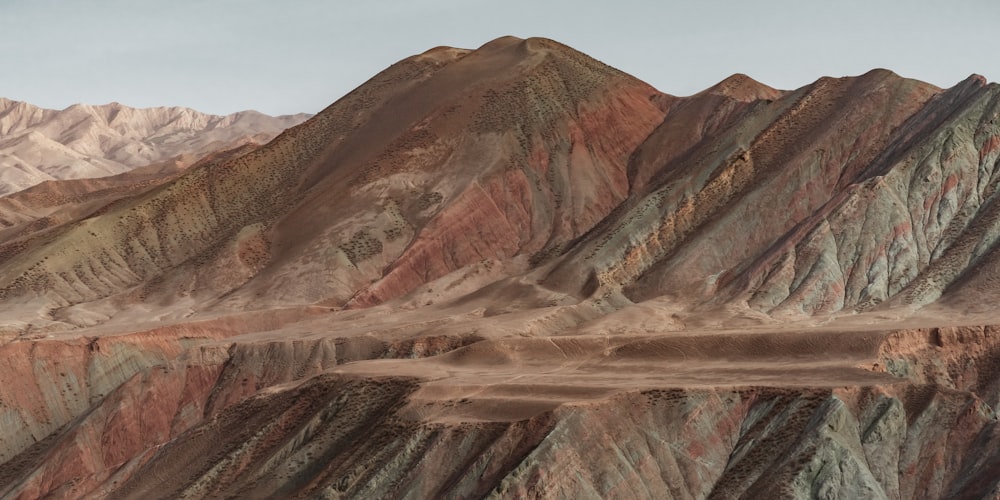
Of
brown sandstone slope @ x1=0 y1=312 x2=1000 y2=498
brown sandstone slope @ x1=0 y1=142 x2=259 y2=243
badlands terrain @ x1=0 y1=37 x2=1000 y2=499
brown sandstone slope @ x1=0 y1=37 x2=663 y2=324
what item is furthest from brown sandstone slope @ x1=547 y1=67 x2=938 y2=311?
brown sandstone slope @ x1=0 y1=142 x2=259 y2=243

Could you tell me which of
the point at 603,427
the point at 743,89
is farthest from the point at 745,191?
the point at 603,427

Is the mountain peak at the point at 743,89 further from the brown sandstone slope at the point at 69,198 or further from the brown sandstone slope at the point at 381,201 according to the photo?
the brown sandstone slope at the point at 69,198

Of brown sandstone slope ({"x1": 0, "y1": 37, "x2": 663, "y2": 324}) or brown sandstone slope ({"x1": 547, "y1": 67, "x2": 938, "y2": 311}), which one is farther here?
brown sandstone slope ({"x1": 0, "y1": 37, "x2": 663, "y2": 324})

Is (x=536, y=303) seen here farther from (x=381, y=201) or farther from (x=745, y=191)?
(x=381, y=201)

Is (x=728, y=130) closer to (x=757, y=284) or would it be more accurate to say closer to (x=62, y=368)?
(x=757, y=284)

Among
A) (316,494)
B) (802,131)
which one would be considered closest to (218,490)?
(316,494)

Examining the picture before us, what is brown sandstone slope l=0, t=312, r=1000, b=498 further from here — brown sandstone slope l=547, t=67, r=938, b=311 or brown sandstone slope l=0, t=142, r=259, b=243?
brown sandstone slope l=0, t=142, r=259, b=243
